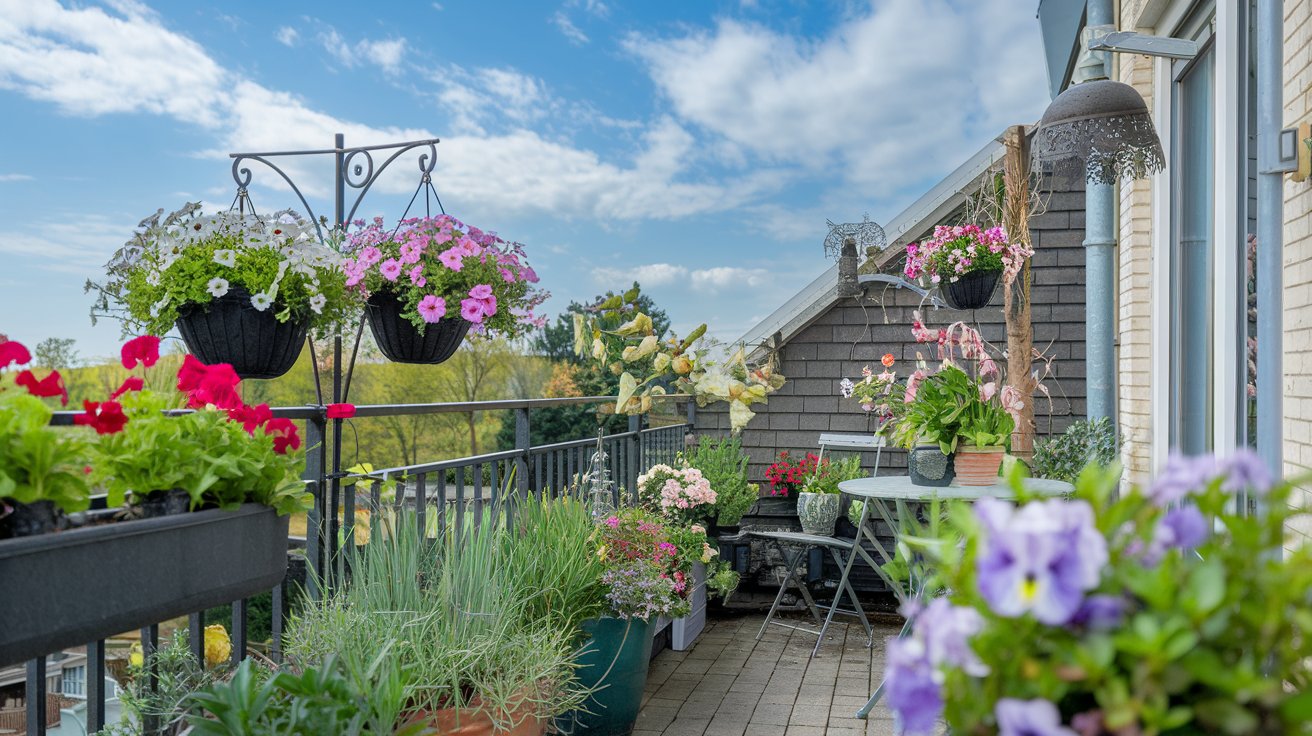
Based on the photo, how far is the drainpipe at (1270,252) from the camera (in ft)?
7.13

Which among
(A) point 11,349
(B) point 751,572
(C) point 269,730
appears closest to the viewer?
(A) point 11,349

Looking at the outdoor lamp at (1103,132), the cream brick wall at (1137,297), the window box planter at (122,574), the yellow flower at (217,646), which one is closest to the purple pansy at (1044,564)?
the window box planter at (122,574)

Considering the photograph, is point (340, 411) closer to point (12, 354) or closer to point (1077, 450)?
point (12, 354)

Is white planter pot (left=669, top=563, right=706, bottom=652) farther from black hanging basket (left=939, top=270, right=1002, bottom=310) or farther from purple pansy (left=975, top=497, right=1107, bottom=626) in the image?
purple pansy (left=975, top=497, right=1107, bottom=626)

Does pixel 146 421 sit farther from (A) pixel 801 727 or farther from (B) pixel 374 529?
(A) pixel 801 727

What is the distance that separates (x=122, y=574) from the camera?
116 cm

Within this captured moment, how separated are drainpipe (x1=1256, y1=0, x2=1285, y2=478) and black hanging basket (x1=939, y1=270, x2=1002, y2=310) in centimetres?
309

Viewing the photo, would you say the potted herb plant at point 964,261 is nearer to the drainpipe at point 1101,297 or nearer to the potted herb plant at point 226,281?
the drainpipe at point 1101,297

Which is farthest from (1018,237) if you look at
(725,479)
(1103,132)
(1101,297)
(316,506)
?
(316,506)

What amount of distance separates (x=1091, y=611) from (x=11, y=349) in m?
1.32

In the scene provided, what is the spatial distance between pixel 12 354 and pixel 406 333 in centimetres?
Result: 161

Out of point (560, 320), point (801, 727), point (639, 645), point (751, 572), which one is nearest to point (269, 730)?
point (639, 645)

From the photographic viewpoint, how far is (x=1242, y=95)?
3.10 metres

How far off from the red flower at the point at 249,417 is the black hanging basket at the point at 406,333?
1180mm
